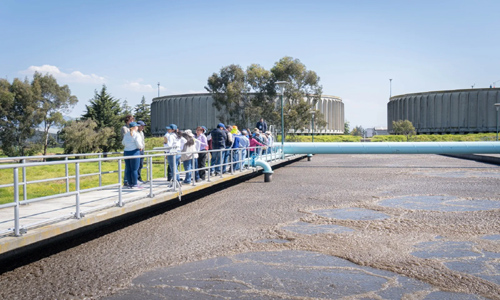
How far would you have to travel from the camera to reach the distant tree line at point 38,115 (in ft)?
188

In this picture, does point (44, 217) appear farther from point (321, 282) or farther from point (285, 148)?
point (285, 148)

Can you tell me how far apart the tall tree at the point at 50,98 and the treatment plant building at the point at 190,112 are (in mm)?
39192

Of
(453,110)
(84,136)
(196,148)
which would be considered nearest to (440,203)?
(196,148)

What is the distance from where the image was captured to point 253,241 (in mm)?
7473

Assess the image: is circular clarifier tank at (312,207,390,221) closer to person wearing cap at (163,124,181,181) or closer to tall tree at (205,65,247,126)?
person wearing cap at (163,124,181,181)

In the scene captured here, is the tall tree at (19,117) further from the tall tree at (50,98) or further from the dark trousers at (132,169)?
the dark trousers at (132,169)

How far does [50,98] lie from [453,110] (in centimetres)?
8164

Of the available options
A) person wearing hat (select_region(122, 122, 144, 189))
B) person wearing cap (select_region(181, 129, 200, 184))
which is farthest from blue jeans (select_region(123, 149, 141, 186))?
person wearing cap (select_region(181, 129, 200, 184))

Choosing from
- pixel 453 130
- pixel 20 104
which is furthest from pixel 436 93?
pixel 20 104

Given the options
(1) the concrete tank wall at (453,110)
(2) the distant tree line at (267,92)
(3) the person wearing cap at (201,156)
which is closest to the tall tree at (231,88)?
(2) the distant tree line at (267,92)

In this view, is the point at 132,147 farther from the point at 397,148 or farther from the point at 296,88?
the point at 296,88

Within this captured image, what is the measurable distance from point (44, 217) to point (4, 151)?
58280 mm

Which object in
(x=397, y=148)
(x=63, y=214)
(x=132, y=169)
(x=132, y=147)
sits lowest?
(x=63, y=214)

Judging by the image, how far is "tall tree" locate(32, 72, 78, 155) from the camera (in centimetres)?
5947
